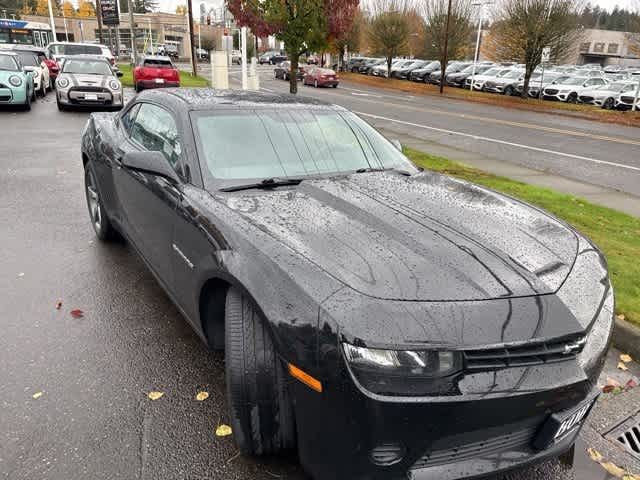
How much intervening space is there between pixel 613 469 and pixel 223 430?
1.94 metres

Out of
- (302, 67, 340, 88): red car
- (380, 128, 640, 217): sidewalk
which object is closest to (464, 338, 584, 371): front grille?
(380, 128, 640, 217): sidewalk

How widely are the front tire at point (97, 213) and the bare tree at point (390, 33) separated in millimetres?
40359

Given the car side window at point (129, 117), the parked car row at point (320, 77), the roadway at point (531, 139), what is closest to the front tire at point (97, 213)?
the car side window at point (129, 117)

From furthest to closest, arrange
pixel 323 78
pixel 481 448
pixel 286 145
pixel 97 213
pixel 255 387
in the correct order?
pixel 323 78, pixel 97 213, pixel 286 145, pixel 255 387, pixel 481 448

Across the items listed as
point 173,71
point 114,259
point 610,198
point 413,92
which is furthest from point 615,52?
point 114,259

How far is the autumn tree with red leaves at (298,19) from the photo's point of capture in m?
12.4

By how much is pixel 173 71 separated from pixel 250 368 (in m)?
22.1

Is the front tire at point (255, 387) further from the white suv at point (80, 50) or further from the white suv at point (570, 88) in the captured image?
the white suv at point (570, 88)

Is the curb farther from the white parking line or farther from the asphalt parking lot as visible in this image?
the white parking line

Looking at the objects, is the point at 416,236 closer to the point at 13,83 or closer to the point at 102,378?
the point at 102,378

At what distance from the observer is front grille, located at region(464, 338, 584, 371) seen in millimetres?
1833

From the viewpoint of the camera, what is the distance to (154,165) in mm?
3139

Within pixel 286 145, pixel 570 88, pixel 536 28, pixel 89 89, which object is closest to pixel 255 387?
pixel 286 145

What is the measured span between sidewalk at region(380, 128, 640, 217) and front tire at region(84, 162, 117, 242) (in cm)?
657
